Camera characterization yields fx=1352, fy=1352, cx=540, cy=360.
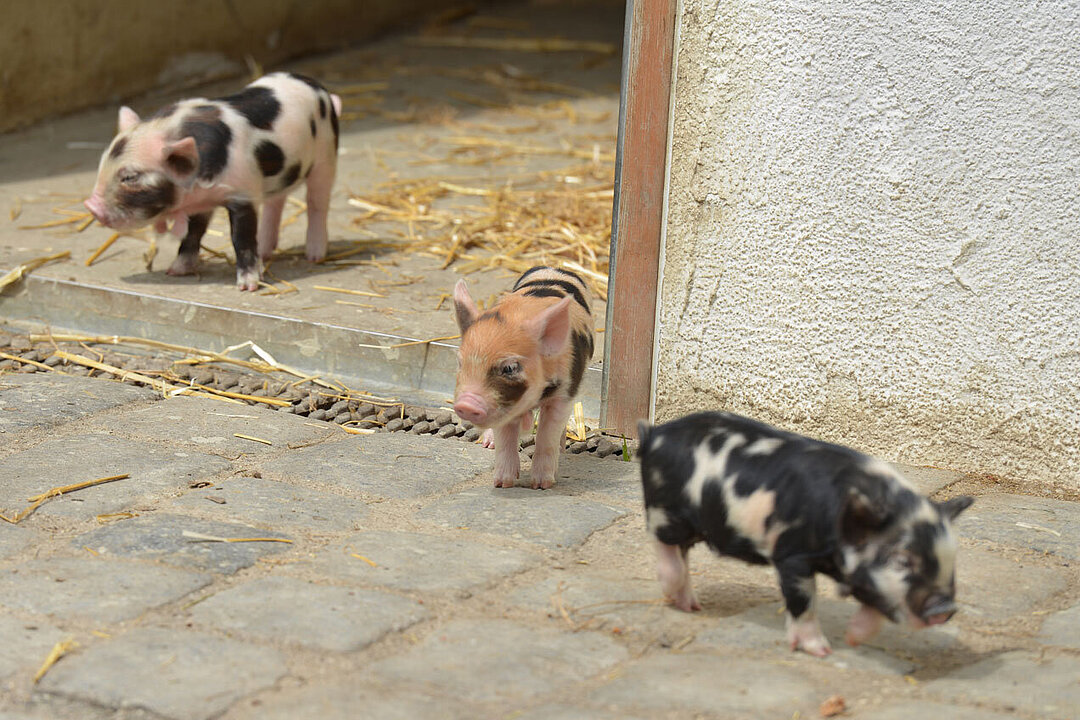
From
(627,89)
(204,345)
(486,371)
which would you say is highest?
(627,89)

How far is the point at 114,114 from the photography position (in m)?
9.83

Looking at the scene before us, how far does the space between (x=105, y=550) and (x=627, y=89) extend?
2374mm

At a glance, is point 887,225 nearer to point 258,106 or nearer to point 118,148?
point 258,106

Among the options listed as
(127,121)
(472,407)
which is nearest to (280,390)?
(472,407)

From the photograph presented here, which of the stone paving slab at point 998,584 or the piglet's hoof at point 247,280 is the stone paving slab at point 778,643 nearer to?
the stone paving slab at point 998,584

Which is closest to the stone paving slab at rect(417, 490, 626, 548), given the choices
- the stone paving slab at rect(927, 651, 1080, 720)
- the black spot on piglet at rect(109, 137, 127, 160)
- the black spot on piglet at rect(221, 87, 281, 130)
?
the stone paving slab at rect(927, 651, 1080, 720)

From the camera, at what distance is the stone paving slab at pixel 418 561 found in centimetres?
362

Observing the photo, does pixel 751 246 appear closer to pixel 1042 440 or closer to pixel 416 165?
pixel 1042 440

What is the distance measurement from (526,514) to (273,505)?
2.54 feet

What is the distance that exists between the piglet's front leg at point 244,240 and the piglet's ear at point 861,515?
3.87 meters

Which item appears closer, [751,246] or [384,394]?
[751,246]

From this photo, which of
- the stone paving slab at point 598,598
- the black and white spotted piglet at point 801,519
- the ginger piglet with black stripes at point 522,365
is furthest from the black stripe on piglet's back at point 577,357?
the black and white spotted piglet at point 801,519

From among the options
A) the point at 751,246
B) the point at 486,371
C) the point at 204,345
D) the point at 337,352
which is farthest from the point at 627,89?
the point at 204,345

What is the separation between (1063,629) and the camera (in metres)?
3.46
